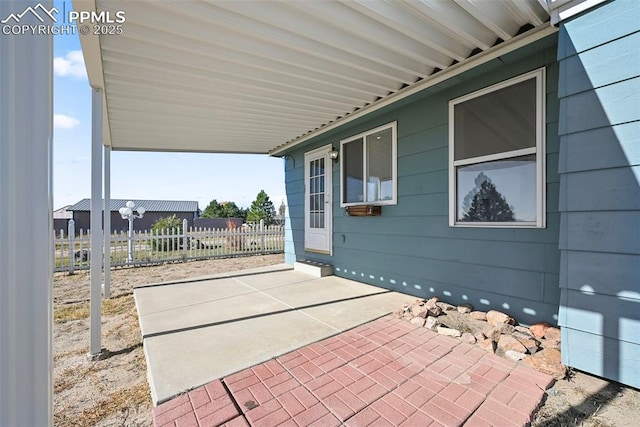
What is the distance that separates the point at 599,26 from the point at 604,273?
1590 mm

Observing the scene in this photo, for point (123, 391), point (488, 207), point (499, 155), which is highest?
point (499, 155)

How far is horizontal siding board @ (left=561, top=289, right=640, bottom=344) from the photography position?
5.78 feet

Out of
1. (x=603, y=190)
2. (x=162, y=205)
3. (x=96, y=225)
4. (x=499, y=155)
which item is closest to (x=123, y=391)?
(x=96, y=225)

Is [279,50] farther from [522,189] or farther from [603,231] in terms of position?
[603,231]

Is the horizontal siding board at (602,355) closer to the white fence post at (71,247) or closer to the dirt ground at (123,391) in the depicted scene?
the dirt ground at (123,391)

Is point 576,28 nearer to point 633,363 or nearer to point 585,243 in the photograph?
point 585,243

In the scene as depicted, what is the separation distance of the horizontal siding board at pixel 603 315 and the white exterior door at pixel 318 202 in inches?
138

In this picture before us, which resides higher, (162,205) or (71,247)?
(162,205)

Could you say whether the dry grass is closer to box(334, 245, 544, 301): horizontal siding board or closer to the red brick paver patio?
the red brick paver patio

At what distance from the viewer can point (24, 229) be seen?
0.72m

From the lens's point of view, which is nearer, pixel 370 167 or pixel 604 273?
pixel 604 273

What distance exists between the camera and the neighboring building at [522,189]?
1.82m

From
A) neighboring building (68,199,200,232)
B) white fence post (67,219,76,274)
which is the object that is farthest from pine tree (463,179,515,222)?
neighboring building (68,199,200,232)

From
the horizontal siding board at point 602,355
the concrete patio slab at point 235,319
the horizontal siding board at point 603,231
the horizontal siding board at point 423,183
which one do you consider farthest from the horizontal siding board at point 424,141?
the horizontal siding board at point 602,355
